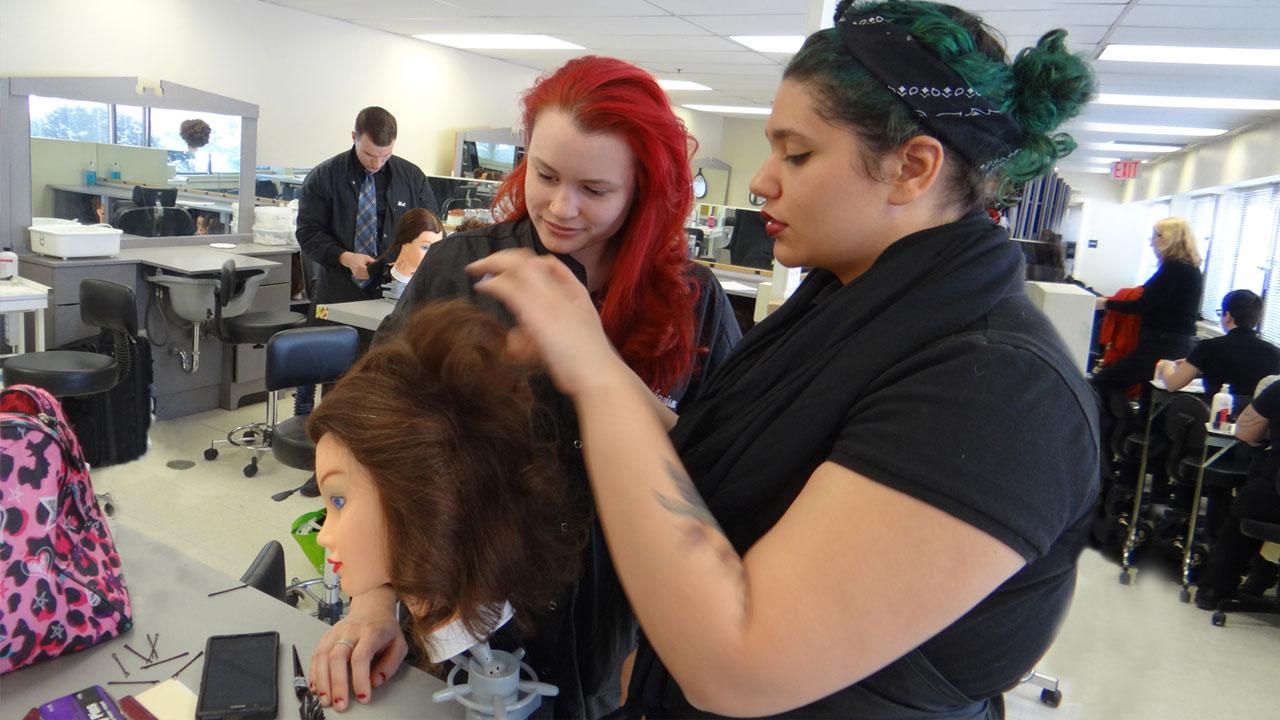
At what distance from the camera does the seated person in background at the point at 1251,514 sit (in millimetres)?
3660

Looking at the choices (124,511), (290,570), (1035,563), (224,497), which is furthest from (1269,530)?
(124,511)

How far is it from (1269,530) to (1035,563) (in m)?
3.92

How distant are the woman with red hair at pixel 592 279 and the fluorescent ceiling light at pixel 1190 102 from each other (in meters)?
6.91

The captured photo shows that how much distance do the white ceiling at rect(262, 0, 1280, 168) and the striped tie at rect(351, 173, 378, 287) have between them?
2.29 m

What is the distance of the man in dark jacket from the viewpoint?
4.20 meters

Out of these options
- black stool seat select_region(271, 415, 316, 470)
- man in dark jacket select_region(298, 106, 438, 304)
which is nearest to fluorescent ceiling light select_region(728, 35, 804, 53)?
man in dark jacket select_region(298, 106, 438, 304)

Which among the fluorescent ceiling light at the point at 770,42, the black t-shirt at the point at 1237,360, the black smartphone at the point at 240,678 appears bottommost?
the black smartphone at the point at 240,678

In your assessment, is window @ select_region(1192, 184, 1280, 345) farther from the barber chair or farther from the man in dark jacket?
the man in dark jacket

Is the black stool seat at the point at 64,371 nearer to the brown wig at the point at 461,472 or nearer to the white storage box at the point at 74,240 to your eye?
the white storage box at the point at 74,240

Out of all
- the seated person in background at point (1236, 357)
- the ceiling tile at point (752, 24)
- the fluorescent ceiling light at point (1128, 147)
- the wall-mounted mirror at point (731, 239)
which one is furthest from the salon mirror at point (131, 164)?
the fluorescent ceiling light at point (1128, 147)

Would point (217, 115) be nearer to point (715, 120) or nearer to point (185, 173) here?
point (185, 173)

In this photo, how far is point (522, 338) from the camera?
786 mm

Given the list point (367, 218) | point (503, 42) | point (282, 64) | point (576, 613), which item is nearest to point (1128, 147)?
point (503, 42)

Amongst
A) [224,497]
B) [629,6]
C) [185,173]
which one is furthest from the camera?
[629,6]
